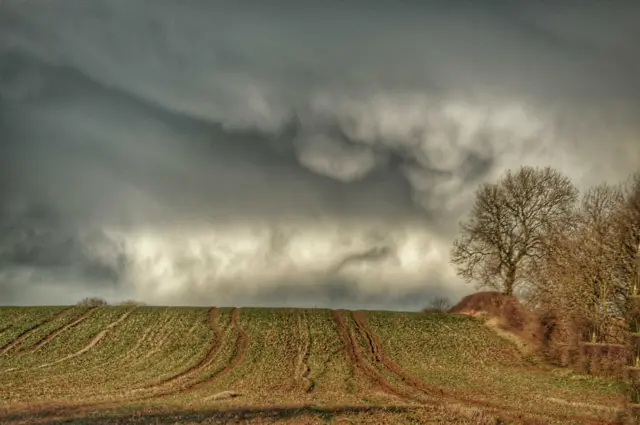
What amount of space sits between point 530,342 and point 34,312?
5911 centimetres

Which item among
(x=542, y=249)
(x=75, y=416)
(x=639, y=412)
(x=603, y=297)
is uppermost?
(x=542, y=249)

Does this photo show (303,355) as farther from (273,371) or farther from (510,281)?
(510,281)

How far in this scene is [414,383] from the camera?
53219 millimetres

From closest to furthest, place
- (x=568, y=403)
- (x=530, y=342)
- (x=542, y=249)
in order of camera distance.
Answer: (x=568, y=403)
(x=530, y=342)
(x=542, y=249)

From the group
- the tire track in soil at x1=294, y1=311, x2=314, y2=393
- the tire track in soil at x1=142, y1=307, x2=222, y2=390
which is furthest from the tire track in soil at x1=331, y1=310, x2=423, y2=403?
the tire track in soil at x1=142, y1=307, x2=222, y2=390

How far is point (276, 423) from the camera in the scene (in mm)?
31500

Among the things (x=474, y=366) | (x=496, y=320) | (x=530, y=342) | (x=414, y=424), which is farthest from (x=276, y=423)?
(x=496, y=320)

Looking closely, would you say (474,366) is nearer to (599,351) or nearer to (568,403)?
(599,351)

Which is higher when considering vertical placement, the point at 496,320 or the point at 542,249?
the point at 542,249

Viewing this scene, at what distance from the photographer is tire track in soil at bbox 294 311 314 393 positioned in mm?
53094

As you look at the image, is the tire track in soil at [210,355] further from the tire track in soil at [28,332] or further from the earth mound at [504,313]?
the earth mound at [504,313]

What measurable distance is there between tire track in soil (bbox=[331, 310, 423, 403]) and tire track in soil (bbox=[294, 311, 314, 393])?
154 inches

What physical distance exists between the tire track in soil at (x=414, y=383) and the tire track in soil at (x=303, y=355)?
6.47 metres

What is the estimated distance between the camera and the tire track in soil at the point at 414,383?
36781 mm
